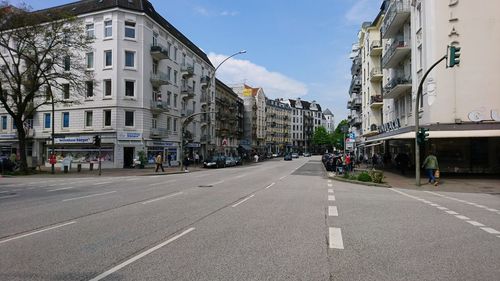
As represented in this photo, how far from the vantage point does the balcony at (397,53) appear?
33.1 metres

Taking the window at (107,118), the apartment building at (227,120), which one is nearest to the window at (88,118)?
the window at (107,118)

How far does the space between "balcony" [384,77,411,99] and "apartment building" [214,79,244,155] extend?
3915 cm

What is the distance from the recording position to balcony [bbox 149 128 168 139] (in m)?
47.4

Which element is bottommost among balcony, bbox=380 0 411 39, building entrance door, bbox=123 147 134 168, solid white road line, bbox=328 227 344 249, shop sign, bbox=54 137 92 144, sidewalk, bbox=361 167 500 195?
sidewalk, bbox=361 167 500 195

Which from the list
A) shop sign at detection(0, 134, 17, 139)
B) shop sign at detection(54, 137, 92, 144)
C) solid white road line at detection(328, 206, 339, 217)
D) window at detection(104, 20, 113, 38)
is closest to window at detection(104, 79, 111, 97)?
window at detection(104, 20, 113, 38)

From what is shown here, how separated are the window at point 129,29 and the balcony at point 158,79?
4.80m

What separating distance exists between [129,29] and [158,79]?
6.10 m

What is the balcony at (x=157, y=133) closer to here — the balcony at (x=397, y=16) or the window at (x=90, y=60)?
the window at (x=90, y=60)

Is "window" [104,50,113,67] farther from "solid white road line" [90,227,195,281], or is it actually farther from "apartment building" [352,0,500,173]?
"solid white road line" [90,227,195,281]

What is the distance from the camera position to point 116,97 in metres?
44.7

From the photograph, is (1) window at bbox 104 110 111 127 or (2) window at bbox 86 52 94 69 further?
(2) window at bbox 86 52 94 69

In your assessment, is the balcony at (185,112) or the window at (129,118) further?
the balcony at (185,112)

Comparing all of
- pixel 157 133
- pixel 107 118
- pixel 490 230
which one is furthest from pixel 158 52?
pixel 490 230

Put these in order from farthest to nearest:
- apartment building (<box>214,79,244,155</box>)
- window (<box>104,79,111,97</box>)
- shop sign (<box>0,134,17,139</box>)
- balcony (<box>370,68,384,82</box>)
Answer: apartment building (<box>214,79,244,155</box>)
shop sign (<box>0,134,17,139</box>)
balcony (<box>370,68,384,82</box>)
window (<box>104,79,111,97</box>)
